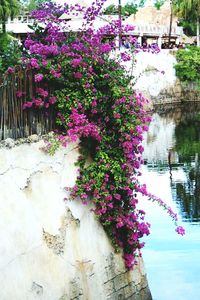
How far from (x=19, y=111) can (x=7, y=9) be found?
34.5 metres

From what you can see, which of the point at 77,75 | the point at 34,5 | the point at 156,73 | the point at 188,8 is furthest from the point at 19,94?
the point at 188,8

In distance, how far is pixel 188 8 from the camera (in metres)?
51.0

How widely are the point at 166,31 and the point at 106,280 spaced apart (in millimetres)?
47943

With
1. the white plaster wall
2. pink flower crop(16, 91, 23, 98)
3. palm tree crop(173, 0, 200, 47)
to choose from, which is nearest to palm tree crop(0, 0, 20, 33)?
the white plaster wall

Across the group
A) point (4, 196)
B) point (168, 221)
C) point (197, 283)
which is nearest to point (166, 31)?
point (168, 221)

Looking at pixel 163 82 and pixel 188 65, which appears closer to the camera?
pixel 163 82

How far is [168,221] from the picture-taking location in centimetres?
1373

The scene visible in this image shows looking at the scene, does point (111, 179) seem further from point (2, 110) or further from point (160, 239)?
point (160, 239)

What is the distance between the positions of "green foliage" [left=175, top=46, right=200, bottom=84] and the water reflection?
6.17 meters

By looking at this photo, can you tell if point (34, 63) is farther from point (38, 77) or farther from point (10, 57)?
point (10, 57)

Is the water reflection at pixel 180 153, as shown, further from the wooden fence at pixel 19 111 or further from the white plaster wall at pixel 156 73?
the wooden fence at pixel 19 111

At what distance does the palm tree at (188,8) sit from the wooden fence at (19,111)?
45.2 m

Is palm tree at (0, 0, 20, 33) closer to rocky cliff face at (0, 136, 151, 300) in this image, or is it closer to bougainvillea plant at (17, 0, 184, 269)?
bougainvillea plant at (17, 0, 184, 269)

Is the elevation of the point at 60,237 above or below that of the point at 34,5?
below
